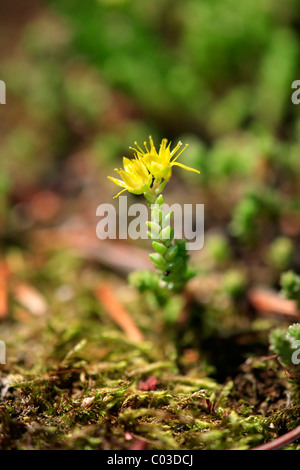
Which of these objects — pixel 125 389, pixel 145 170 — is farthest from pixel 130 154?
pixel 125 389

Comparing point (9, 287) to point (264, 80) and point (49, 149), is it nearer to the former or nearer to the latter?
point (49, 149)

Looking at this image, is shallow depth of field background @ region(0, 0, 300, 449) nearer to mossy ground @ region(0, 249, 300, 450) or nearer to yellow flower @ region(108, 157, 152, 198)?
mossy ground @ region(0, 249, 300, 450)

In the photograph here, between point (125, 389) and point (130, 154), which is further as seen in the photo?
point (130, 154)

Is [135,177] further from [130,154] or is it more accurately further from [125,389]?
[130,154]

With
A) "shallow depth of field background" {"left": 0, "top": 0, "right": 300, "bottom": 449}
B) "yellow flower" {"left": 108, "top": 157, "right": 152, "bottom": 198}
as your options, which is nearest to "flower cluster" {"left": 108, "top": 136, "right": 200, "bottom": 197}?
"yellow flower" {"left": 108, "top": 157, "right": 152, "bottom": 198}

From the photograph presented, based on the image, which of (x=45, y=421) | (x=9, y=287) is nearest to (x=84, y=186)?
(x=9, y=287)

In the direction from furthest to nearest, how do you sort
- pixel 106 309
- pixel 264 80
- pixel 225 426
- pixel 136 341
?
1. pixel 264 80
2. pixel 106 309
3. pixel 136 341
4. pixel 225 426
